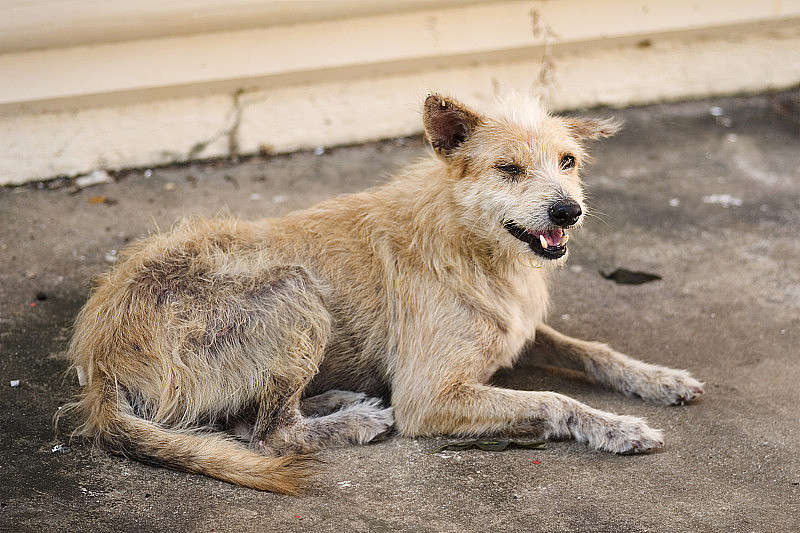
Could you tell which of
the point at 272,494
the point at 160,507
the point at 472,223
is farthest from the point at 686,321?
the point at 160,507

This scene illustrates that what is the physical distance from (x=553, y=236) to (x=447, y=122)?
29.7 inches

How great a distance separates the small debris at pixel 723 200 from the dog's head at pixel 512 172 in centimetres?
254

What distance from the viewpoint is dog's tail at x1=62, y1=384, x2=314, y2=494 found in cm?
371

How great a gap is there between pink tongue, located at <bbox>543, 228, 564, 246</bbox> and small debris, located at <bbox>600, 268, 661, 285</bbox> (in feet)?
5.26

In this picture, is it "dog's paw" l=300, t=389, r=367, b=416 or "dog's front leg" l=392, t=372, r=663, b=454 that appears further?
"dog's paw" l=300, t=389, r=367, b=416

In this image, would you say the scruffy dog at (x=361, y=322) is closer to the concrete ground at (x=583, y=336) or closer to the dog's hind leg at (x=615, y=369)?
the dog's hind leg at (x=615, y=369)

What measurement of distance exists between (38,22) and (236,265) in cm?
298

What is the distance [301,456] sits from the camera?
3.99 metres

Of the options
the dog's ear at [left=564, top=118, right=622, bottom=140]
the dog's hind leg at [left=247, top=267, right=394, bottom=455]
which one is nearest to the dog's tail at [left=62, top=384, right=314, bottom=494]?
the dog's hind leg at [left=247, top=267, right=394, bottom=455]

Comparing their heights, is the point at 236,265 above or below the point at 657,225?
above

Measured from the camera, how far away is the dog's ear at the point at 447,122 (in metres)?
4.25

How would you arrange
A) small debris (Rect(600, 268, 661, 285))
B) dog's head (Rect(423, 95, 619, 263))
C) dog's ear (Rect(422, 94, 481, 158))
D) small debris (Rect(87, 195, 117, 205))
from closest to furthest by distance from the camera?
dog's head (Rect(423, 95, 619, 263)) → dog's ear (Rect(422, 94, 481, 158)) → small debris (Rect(600, 268, 661, 285)) → small debris (Rect(87, 195, 117, 205))

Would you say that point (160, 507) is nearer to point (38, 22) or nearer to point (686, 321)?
point (686, 321)

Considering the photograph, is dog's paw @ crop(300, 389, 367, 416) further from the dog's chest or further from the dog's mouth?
the dog's mouth
